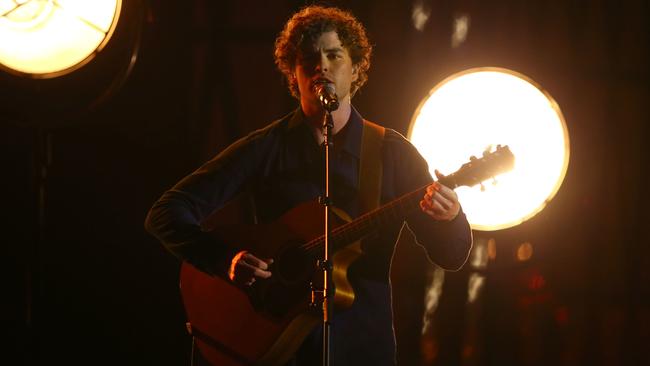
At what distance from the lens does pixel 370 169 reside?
265cm

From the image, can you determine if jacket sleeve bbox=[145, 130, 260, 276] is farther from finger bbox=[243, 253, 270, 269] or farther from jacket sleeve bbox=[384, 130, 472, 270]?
jacket sleeve bbox=[384, 130, 472, 270]

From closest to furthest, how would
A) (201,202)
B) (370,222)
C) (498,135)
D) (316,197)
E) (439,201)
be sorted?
(439,201), (370,222), (316,197), (201,202), (498,135)

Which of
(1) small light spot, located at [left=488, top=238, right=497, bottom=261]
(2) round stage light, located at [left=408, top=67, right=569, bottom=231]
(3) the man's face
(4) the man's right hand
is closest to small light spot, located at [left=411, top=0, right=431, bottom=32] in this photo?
(2) round stage light, located at [left=408, top=67, right=569, bottom=231]

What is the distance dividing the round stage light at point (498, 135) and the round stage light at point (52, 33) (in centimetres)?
143

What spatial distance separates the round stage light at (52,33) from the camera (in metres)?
2.82

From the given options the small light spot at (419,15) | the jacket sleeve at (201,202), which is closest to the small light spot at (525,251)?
the small light spot at (419,15)

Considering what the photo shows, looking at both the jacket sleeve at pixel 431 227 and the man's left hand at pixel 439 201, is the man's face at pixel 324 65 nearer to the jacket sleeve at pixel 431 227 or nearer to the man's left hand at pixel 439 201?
the jacket sleeve at pixel 431 227

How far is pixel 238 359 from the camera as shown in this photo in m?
2.58

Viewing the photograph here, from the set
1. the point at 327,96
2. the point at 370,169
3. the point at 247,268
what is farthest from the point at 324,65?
the point at 247,268

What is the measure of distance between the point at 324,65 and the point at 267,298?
88 cm

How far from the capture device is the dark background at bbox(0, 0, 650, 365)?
3.11 m

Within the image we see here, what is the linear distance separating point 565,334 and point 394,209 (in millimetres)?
1537

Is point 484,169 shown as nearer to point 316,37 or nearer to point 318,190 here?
point 318,190

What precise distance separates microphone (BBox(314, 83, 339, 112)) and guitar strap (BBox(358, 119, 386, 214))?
49 cm
